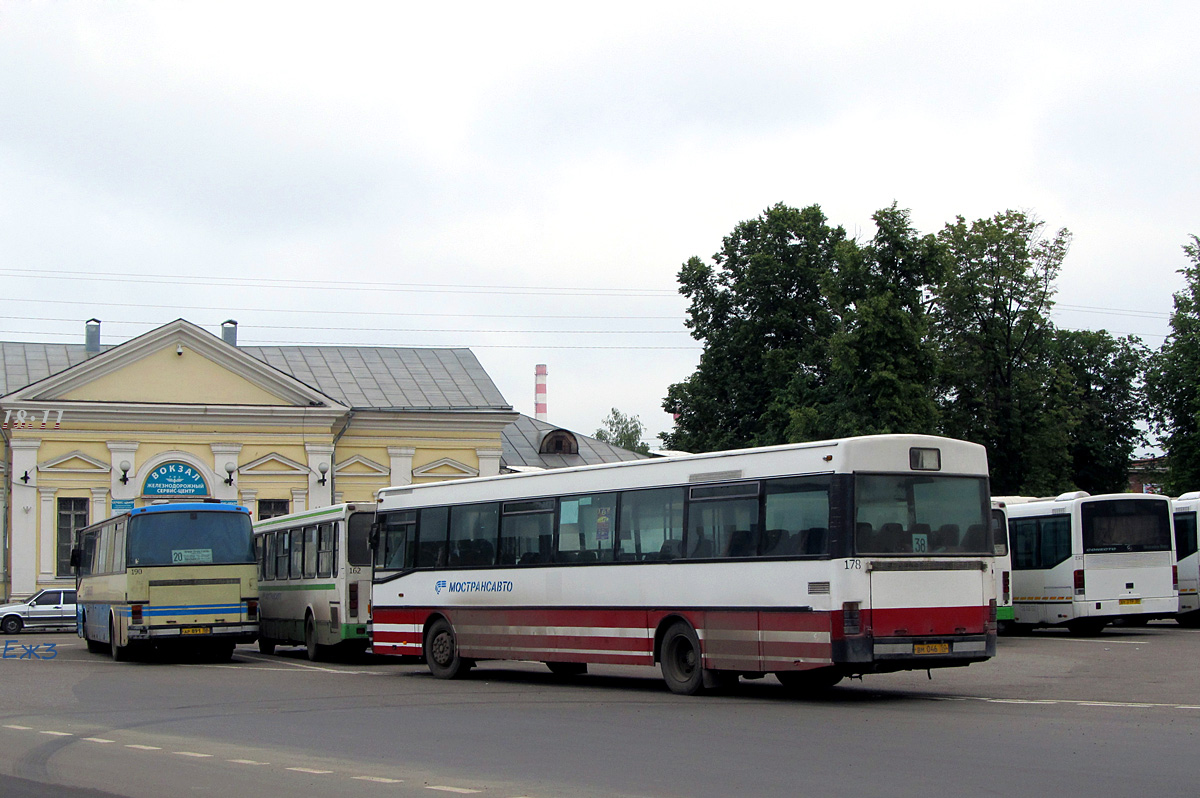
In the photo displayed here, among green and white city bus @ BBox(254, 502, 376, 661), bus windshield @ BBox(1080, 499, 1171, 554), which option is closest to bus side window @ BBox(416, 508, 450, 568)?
green and white city bus @ BBox(254, 502, 376, 661)

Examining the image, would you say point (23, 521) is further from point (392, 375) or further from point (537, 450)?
point (537, 450)

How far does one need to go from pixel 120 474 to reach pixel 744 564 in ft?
110

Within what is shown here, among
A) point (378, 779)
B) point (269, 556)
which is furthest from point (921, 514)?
point (269, 556)

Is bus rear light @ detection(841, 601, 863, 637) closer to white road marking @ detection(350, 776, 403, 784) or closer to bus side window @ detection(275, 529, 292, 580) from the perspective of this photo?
white road marking @ detection(350, 776, 403, 784)

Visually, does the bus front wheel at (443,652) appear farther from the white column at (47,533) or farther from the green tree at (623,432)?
the green tree at (623,432)

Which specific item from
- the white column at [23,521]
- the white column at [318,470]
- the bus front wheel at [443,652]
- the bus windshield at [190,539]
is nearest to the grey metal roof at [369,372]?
the white column at [318,470]

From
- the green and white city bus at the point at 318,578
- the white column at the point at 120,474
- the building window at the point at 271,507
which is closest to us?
the green and white city bus at the point at 318,578

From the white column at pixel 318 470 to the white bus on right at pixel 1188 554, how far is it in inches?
1062

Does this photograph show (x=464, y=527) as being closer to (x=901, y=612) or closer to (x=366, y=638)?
(x=366, y=638)

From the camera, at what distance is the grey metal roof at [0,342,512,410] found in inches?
1939

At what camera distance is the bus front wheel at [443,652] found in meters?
19.9

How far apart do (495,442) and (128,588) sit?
25875 mm

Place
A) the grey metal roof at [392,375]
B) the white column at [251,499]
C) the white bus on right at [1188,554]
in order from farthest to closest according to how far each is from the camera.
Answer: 1. the grey metal roof at [392,375]
2. the white column at [251,499]
3. the white bus on right at [1188,554]

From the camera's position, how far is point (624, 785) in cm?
932
